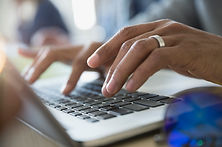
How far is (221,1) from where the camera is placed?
1.01 m

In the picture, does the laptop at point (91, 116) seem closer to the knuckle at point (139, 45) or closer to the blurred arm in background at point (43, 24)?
the knuckle at point (139, 45)

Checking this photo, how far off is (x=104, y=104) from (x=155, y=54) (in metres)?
0.11

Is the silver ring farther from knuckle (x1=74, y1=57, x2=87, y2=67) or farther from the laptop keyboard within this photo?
knuckle (x1=74, y1=57, x2=87, y2=67)

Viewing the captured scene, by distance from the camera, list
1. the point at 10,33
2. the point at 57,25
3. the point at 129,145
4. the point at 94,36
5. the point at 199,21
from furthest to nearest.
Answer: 1. the point at 94,36
2. the point at 10,33
3. the point at 57,25
4. the point at 199,21
5. the point at 129,145

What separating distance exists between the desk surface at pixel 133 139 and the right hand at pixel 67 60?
6.0 inches

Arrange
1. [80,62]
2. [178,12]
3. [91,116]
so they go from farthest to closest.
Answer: [178,12] → [80,62] → [91,116]

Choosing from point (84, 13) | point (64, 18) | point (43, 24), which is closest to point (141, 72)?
point (43, 24)

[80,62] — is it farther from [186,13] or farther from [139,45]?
[186,13]

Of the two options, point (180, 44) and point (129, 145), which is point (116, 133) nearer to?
point (129, 145)

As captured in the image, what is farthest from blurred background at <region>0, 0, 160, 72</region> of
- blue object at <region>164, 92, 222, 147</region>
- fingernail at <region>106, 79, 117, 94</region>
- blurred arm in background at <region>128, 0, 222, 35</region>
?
blue object at <region>164, 92, 222, 147</region>

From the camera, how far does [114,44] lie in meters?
0.51

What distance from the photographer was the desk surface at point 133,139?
1.05ft

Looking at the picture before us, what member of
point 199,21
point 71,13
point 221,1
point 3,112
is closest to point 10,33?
point 71,13

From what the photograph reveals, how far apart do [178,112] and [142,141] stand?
0.05 m
